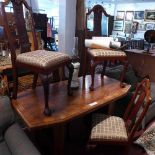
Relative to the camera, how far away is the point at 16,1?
188 centimetres

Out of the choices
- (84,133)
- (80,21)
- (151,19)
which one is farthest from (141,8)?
(84,133)

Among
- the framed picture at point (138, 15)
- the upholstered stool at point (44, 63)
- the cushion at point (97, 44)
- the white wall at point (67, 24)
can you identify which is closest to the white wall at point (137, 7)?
the framed picture at point (138, 15)

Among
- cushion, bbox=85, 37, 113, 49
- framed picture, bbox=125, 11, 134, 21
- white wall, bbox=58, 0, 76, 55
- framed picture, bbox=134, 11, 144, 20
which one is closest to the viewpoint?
cushion, bbox=85, 37, 113, 49

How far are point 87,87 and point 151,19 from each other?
5.83 m

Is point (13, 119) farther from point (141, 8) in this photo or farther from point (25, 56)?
point (141, 8)

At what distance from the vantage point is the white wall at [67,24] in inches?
117

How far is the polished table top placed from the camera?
5.18 feet

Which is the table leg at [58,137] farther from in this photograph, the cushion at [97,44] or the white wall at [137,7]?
the white wall at [137,7]

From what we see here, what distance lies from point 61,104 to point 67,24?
165 cm

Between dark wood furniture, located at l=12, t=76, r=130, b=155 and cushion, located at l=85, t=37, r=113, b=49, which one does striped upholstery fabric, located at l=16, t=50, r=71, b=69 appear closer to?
dark wood furniture, located at l=12, t=76, r=130, b=155

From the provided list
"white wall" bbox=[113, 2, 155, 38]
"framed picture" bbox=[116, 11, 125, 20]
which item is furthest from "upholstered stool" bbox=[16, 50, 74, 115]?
"framed picture" bbox=[116, 11, 125, 20]

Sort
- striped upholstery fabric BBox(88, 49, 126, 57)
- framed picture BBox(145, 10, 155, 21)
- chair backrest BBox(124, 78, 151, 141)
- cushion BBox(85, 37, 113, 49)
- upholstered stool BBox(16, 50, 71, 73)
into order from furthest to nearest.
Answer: framed picture BBox(145, 10, 155, 21) → cushion BBox(85, 37, 113, 49) → striped upholstery fabric BBox(88, 49, 126, 57) → chair backrest BBox(124, 78, 151, 141) → upholstered stool BBox(16, 50, 71, 73)

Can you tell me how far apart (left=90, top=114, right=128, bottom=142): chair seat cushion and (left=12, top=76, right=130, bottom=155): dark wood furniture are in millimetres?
180

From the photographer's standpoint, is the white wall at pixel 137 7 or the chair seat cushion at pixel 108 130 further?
the white wall at pixel 137 7
